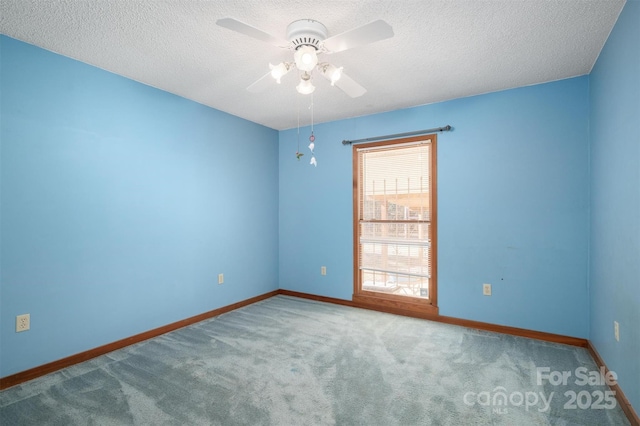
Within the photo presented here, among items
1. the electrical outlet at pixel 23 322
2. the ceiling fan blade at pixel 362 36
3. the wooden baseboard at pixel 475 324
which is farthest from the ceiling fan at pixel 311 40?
the wooden baseboard at pixel 475 324

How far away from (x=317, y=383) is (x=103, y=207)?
2271 millimetres

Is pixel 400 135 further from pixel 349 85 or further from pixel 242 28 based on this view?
pixel 242 28

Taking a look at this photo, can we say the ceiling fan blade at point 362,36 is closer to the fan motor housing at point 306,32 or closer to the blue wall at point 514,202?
the fan motor housing at point 306,32

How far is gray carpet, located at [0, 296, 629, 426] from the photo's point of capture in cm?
183

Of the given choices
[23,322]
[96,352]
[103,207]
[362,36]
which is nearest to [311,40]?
[362,36]

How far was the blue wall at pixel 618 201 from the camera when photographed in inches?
67.7

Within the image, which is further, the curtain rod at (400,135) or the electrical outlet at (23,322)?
the curtain rod at (400,135)

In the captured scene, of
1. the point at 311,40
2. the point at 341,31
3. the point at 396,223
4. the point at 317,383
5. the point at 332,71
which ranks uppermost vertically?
the point at 341,31

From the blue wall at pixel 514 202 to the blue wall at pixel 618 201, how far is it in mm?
174

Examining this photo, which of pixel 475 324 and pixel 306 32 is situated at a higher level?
pixel 306 32

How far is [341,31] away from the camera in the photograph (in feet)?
6.88

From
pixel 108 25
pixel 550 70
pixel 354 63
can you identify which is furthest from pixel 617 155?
pixel 108 25

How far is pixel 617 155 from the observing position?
2.05 metres

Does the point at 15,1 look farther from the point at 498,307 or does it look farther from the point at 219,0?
the point at 498,307
